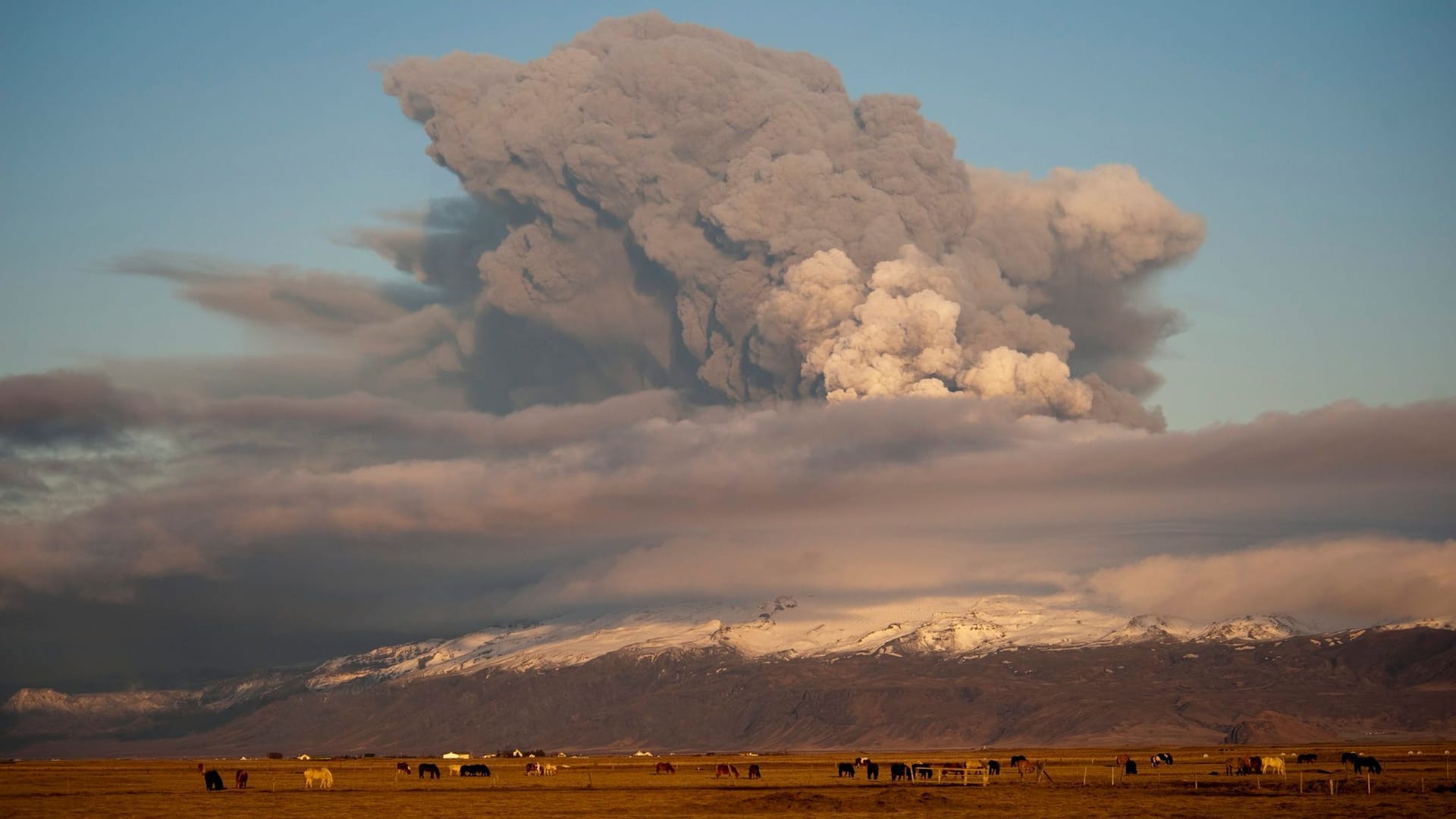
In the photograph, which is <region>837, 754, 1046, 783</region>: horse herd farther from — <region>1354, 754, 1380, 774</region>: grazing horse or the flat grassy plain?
<region>1354, 754, 1380, 774</region>: grazing horse

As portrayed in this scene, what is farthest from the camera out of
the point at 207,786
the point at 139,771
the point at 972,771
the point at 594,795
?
the point at 139,771

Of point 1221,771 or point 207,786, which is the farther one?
point 1221,771

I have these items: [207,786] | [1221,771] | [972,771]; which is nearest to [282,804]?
[207,786]

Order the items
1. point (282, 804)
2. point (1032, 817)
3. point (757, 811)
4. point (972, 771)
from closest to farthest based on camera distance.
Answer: point (1032, 817) < point (757, 811) < point (282, 804) < point (972, 771)

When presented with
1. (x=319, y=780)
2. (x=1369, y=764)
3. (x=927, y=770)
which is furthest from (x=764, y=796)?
(x=1369, y=764)

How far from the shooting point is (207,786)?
12331 centimetres

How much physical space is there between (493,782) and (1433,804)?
242 ft

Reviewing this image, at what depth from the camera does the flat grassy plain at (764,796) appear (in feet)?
284

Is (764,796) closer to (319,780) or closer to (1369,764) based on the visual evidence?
(319,780)

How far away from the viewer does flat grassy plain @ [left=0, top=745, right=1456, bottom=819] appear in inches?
3408

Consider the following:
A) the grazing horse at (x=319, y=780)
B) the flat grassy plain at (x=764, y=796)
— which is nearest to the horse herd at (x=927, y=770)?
the grazing horse at (x=319, y=780)

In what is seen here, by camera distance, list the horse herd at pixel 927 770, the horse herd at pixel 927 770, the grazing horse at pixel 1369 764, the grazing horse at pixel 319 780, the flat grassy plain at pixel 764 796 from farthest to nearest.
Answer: the grazing horse at pixel 319 780, the horse herd at pixel 927 770, the horse herd at pixel 927 770, the grazing horse at pixel 1369 764, the flat grassy plain at pixel 764 796

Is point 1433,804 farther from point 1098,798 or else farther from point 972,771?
point 972,771

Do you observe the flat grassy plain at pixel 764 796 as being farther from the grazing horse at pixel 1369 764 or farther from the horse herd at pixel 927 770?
the horse herd at pixel 927 770
